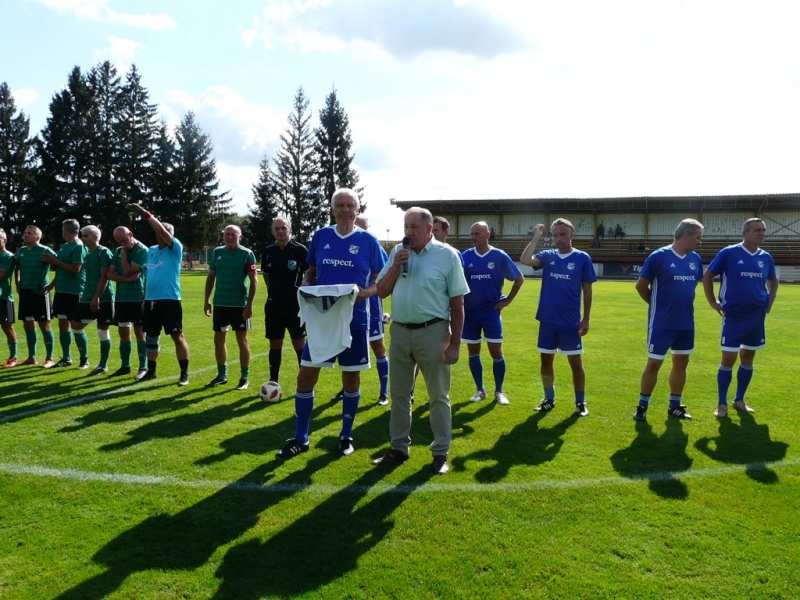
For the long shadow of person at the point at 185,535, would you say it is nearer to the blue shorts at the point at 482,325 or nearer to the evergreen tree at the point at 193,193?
the blue shorts at the point at 482,325

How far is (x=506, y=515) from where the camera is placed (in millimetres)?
3746

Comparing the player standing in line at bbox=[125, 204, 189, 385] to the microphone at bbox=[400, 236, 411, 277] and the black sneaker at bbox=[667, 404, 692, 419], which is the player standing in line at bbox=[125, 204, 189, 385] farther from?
the black sneaker at bbox=[667, 404, 692, 419]

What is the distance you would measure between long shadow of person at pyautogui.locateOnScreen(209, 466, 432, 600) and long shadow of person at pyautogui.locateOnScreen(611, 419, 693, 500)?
185cm

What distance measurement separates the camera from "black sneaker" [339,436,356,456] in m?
4.90

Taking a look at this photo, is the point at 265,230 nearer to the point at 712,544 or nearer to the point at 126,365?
the point at 126,365

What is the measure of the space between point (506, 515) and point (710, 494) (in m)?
1.59

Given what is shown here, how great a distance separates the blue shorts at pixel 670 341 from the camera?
603cm

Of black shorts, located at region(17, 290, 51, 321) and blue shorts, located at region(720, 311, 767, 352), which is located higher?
black shorts, located at region(17, 290, 51, 321)

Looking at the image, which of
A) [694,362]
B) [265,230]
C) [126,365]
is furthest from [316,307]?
[265,230]

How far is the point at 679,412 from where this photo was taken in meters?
6.20

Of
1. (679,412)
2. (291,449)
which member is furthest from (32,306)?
(679,412)

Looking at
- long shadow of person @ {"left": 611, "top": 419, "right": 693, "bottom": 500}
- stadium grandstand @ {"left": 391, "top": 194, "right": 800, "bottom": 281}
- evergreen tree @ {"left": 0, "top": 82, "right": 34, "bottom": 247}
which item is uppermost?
evergreen tree @ {"left": 0, "top": 82, "right": 34, "bottom": 247}

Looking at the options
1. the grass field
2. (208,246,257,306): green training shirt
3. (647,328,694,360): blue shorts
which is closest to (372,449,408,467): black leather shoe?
the grass field

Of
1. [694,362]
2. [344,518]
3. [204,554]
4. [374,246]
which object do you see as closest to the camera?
[204,554]
